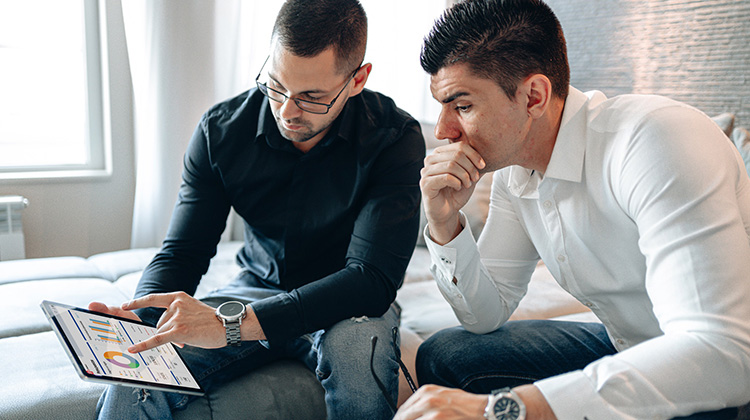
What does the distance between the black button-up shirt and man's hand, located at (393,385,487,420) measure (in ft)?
1.70

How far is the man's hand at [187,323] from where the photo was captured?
107 cm

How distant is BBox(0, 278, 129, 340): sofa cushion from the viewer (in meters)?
1.54

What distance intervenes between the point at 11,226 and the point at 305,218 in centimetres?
156

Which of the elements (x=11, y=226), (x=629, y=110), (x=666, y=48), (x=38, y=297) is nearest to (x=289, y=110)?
(x=629, y=110)

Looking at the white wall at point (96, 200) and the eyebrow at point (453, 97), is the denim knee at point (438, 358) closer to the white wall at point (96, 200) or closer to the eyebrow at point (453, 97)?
the eyebrow at point (453, 97)

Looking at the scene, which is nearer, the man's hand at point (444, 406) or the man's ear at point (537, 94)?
the man's hand at point (444, 406)

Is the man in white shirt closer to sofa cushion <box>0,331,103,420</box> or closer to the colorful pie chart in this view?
the colorful pie chart


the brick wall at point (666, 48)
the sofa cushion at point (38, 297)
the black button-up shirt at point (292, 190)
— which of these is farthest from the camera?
the brick wall at point (666, 48)

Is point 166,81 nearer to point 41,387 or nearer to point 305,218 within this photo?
point 305,218

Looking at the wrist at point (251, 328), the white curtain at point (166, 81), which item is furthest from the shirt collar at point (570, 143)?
the white curtain at point (166, 81)

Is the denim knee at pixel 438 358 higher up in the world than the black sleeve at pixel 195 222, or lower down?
lower down

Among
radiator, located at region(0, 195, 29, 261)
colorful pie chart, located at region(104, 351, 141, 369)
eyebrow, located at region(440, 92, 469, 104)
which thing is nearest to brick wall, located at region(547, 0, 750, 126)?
eyebrow, located at region(440, 92, 469, 104)

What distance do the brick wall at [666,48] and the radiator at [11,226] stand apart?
2.63 meters

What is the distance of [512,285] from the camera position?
1.36 m
